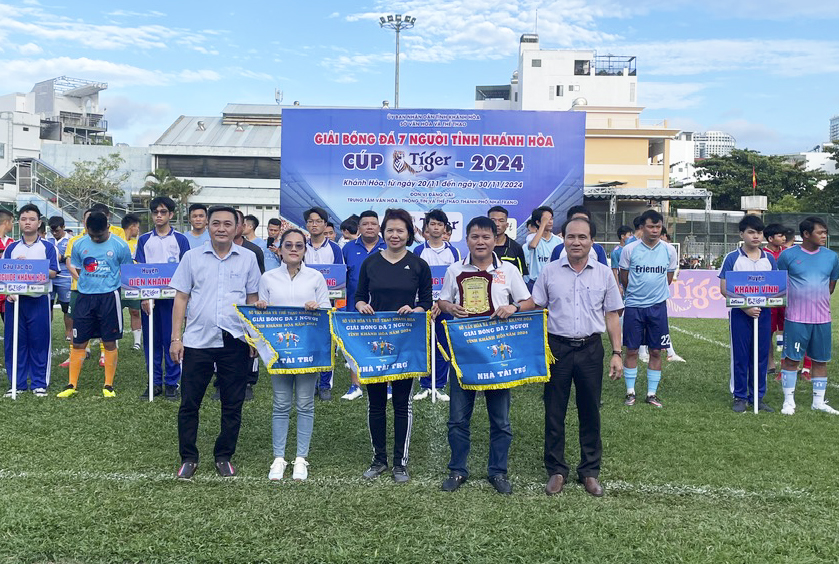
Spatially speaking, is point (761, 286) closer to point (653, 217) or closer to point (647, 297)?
point (647, 297)

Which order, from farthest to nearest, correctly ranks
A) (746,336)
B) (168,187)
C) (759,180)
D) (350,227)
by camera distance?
(759,180), (168,187), (350,227), (746,336)

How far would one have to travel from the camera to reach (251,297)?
5.70m

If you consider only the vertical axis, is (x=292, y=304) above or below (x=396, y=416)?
above

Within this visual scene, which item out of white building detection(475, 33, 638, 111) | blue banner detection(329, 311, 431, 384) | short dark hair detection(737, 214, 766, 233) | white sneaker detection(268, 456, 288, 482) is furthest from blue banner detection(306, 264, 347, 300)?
white building detection(475, 33, 638, 111)

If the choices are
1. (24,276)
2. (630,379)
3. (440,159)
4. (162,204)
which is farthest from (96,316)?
(440,159)

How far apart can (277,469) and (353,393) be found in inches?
113

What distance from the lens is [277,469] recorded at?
5473 mm

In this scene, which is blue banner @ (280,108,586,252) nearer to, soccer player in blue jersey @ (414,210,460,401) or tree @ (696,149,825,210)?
soccer player in blue jersey @ (414,210,460,401)

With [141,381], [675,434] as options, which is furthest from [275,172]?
[675,434]

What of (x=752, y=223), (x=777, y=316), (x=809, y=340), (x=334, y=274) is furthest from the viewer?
(x=777, y=316)

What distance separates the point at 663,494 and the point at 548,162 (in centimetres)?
893

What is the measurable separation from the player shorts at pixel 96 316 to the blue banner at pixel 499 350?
4543mm

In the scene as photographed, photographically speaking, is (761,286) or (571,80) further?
(571,80)

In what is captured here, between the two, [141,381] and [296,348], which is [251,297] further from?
[141,381]
